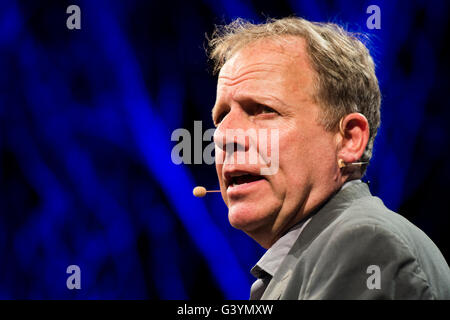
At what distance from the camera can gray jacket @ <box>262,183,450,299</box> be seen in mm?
1082

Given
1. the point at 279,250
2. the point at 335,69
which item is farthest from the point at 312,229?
the point at 335,69

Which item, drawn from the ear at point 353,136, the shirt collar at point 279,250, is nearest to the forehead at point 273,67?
the ear at point 353,136

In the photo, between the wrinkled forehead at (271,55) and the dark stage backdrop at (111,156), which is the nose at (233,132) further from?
the dark stage backdrop at (111,156)

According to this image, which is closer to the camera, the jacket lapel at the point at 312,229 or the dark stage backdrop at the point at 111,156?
the jacket lapel at the point at 312,229

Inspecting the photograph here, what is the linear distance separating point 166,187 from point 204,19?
0.95 m

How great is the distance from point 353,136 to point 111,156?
5.87ft

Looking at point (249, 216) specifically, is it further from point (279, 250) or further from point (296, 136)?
point (296, 136)

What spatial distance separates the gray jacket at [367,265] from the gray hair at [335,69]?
13.5 inches

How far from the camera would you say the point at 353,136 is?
62.5 inches

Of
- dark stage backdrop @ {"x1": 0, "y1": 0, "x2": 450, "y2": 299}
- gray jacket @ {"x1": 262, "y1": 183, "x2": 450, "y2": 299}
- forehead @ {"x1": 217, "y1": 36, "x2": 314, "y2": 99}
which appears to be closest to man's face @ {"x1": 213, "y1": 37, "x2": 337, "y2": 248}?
forehead @ {"x1": 217, "y1": 36, "x2": 314, "y2": 99}

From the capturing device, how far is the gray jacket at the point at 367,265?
108 cm

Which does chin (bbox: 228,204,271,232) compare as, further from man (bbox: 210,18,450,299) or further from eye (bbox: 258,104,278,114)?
eye (bbox: 258,104,278,114)

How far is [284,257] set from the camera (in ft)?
4.83

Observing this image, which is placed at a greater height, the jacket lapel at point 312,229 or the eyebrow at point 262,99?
the eyebrow at point 262,99
